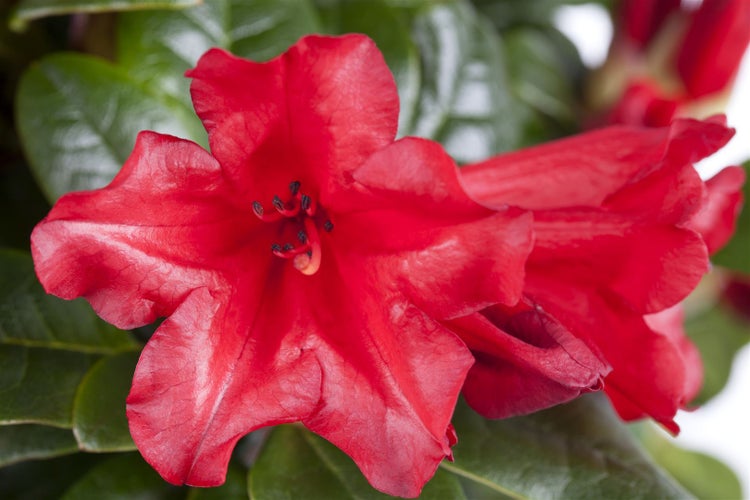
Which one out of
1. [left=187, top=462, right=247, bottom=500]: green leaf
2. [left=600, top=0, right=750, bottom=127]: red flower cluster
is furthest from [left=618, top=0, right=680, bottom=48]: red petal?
[left=187, top=462, right=247, bottom=500]: green leaf

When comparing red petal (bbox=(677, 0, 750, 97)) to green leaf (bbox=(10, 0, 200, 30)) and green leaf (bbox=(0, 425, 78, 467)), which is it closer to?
green leaf (bbox=(10, 0, 200, 30))

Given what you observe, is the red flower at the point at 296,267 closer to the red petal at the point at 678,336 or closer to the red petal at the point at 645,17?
the red petal at the point at 678,336

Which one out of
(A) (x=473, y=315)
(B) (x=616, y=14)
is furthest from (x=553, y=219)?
(B) (x=616, y=14)

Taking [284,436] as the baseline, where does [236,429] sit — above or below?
above

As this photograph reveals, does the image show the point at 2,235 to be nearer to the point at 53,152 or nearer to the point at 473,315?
the point at 53,152

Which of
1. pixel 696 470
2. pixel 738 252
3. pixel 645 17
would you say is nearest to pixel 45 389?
pixel 738 252

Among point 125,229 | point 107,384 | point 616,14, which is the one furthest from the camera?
point 616,14

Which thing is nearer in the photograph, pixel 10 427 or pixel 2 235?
pixel 10 427
